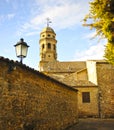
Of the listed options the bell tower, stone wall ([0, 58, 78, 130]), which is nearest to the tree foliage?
stone wall ([0, 58, 78, 130])

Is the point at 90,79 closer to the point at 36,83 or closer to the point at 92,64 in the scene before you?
the point at 92,64

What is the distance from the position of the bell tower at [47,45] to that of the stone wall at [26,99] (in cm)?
4248

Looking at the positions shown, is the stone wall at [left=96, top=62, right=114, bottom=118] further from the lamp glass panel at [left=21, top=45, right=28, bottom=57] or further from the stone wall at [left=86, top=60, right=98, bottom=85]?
the lamp glass panel at [left=21, top=45, right=28, bottom=57]

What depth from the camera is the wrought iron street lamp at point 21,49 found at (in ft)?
25.0

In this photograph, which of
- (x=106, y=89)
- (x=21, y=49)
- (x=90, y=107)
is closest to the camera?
(x=21, y=49)

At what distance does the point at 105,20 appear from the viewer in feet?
35.2

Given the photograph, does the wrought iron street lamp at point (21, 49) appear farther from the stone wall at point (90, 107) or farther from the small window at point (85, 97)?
the small window at point (85, 97)

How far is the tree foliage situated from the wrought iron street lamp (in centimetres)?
466

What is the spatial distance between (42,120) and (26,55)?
358 centimetres

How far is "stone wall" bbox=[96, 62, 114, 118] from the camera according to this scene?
27.2 m

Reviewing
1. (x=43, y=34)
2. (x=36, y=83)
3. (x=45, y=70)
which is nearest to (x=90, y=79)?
(x=45, y=70)

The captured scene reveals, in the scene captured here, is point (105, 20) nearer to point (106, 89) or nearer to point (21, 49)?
point (21, 49)

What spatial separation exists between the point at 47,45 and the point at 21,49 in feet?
159

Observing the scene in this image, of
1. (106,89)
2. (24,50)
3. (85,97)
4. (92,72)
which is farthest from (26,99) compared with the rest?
(92,72)
